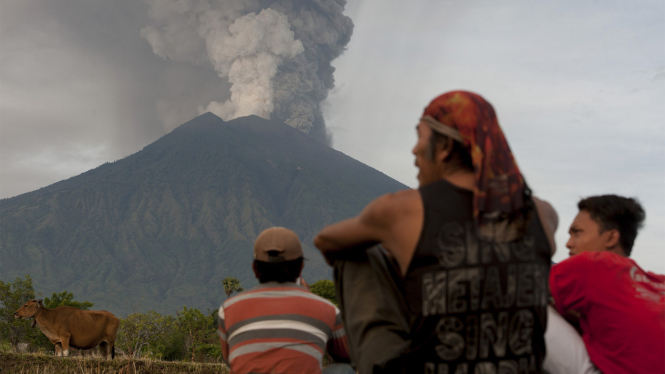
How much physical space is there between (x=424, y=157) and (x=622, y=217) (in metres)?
1.22

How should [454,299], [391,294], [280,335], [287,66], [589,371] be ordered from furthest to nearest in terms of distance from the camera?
[287,66] < [280,335] < [589,371] < [391,294] < [454,299]

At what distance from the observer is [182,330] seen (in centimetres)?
2725

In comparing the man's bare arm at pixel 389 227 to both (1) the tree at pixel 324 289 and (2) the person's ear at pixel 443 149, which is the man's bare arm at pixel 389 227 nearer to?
(2) the person's ear at pixel 443 149

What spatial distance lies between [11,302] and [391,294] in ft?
103

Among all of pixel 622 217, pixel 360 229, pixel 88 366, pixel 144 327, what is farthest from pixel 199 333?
pixel 360 229

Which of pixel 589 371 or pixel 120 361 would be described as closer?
→ pixel 589 371

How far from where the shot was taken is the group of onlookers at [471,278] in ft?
5.20

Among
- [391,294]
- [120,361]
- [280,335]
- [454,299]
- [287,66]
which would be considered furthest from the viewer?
[287,66]

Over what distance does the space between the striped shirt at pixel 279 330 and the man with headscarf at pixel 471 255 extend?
1.08 m

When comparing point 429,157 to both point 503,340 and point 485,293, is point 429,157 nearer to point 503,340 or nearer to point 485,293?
point 485,293

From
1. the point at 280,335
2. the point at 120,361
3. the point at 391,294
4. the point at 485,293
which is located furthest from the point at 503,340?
the point at 120,361

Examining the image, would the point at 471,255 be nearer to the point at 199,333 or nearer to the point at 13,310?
the point at 199,333

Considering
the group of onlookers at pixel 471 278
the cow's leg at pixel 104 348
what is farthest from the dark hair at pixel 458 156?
the cow's leg at pixel 104 348

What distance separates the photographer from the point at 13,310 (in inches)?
1029
